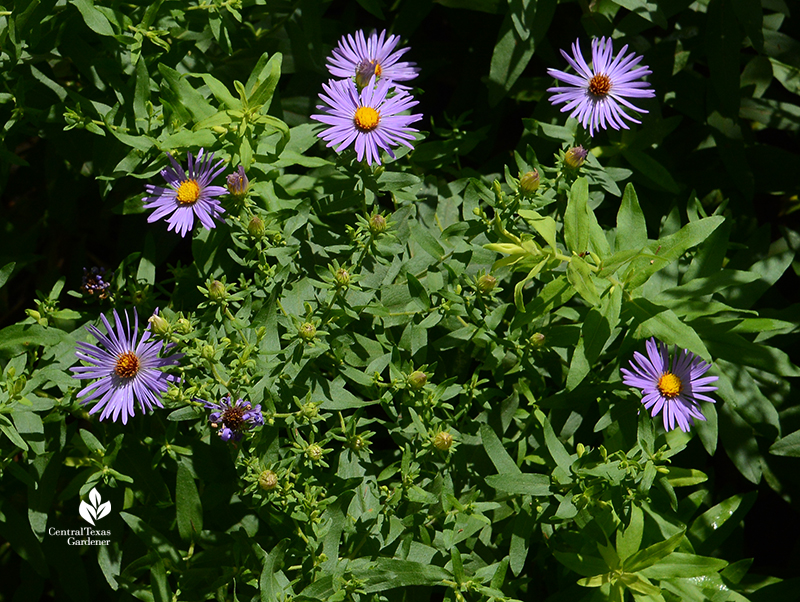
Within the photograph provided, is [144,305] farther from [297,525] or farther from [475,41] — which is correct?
[475,41]

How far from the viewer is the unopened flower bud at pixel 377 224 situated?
58.8 inches

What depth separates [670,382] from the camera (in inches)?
58.5

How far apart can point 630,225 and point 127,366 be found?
3.78ft

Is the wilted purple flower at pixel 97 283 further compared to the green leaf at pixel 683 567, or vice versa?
→ the wilted purple flower at pixel 97 283

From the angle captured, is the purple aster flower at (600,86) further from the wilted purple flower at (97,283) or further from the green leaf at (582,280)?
the wilted purple flower at (97,283)

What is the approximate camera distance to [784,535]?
2.28 meters

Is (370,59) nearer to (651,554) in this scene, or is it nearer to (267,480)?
(267,480)

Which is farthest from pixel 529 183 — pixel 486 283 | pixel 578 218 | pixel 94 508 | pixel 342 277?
pixel 94 508

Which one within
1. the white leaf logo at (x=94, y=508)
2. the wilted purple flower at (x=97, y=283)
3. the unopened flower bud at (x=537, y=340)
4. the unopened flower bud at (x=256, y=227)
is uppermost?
the wilted purple flower at (x=97, y=283)

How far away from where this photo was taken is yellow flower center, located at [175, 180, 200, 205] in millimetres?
1467

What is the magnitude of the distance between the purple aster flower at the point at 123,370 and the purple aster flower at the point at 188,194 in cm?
25

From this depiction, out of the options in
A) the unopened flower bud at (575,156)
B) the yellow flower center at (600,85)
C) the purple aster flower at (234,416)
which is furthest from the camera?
the yellow flower center at (600,85)

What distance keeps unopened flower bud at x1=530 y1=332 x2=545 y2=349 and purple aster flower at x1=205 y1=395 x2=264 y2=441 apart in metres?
0.61

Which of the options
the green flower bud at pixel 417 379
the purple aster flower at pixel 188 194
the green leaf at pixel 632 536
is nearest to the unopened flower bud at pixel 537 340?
the green flower bud at pixel 417 379
